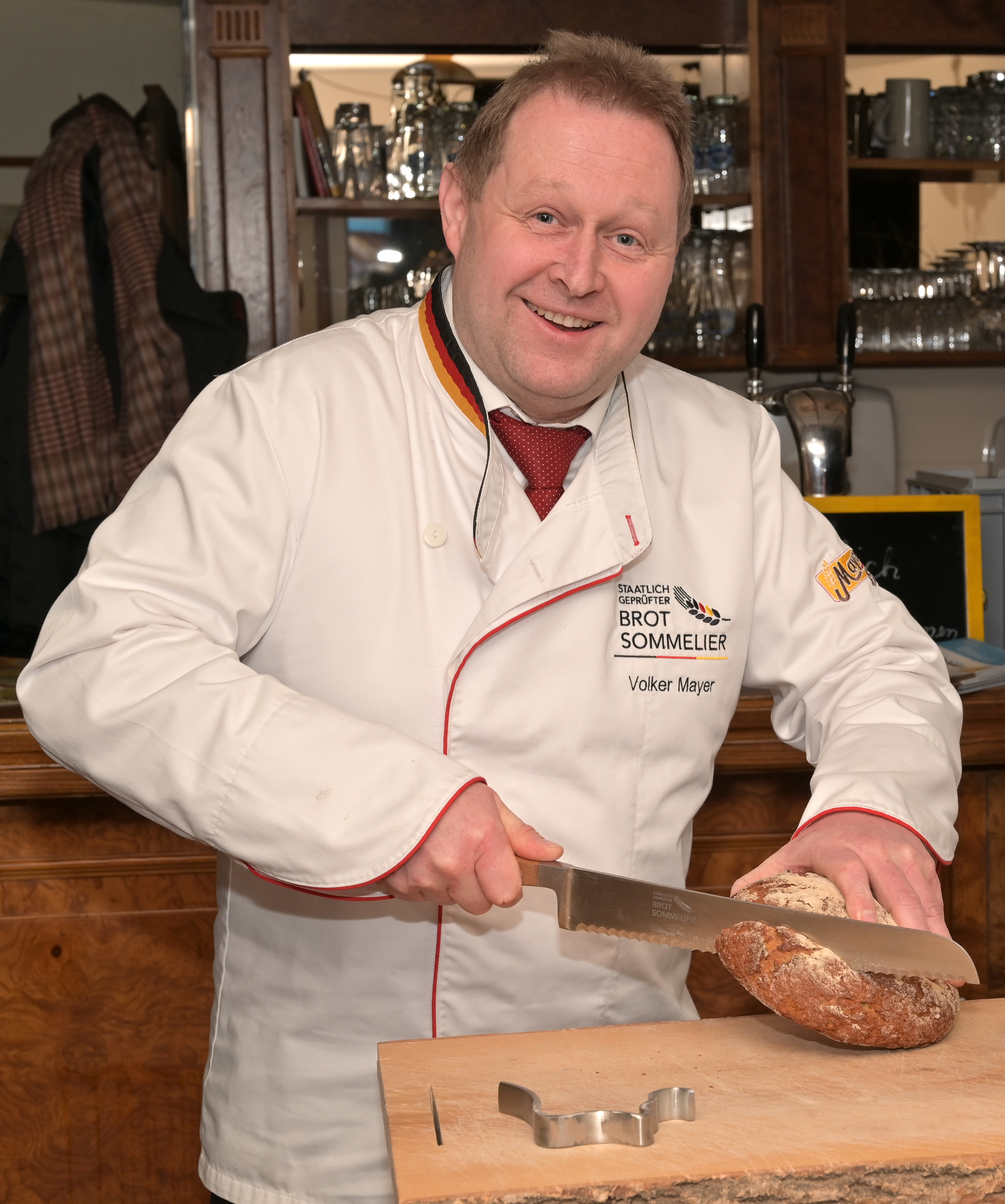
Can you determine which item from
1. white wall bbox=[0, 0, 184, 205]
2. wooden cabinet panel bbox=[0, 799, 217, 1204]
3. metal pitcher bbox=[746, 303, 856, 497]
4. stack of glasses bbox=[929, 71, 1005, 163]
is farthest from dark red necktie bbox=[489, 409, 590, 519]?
white wall bbox=[0, 0, 184, 205]

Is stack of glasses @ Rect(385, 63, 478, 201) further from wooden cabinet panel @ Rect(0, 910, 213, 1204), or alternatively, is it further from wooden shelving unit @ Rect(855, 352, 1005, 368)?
wooden cabinet panel @ Rect(0, 910, 213, 1204)

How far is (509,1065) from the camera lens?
980 millimetres

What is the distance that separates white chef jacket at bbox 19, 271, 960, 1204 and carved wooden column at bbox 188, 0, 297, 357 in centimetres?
184

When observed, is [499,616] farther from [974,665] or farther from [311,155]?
[311,155]

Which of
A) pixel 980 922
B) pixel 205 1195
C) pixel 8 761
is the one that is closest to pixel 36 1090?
pixel 205 1195

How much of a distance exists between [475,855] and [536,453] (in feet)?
1.52

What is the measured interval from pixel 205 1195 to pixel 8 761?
0.63 m

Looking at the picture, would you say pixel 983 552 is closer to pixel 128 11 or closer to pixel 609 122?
pixel 609 122

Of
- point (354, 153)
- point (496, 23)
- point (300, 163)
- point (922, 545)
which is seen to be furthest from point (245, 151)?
point (922, 545)

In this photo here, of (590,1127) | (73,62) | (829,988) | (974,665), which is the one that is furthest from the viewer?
(73,62)

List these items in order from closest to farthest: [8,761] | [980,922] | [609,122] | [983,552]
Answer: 1. [609,122]
2. [8,761]
3. [980,922]
4. [983,552]

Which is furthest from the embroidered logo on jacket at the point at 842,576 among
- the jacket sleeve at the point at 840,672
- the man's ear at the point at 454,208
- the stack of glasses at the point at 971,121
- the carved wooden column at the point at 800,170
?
the stack of glasses at the point at 971,121

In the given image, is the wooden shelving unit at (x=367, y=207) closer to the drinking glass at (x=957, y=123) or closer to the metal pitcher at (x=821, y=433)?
the metal pitcher at (x=821, y=433)

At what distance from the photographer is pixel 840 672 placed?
130 cm
